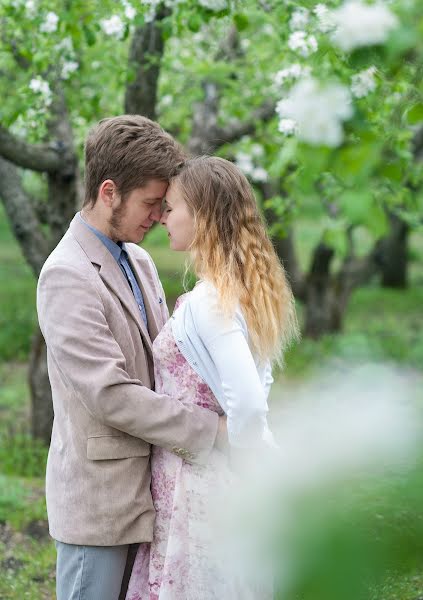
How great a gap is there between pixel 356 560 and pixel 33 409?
538 centimetres

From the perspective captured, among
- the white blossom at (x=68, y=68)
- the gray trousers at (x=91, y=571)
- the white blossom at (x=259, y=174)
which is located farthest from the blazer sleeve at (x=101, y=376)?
the white blossom at (x=259, y=174)

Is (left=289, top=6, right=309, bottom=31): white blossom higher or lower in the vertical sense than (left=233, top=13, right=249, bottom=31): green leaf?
higher

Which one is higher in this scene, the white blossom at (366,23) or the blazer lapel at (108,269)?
the white blossom at (366,23)

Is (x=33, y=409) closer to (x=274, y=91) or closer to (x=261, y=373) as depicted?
(x=274, y=91)

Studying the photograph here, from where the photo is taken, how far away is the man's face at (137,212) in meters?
2.47

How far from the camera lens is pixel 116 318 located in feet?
7.86

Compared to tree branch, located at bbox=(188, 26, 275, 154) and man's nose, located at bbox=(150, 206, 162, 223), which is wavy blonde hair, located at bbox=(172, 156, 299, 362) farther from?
tree branch, located at bbox=(188, 26, 275, 154)

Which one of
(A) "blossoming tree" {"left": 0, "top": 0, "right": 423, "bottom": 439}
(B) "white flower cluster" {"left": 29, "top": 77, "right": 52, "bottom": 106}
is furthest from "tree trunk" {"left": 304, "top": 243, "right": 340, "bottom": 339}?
(B) "white flower cluster" {"left": 29, "top": 77, "right": 52, "bottom": 106}

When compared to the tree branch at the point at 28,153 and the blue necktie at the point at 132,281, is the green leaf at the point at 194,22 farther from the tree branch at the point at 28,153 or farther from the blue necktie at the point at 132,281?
the tree branch at the point at 28,153

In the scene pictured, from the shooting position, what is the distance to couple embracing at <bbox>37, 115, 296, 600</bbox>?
Answer: 7.41ft

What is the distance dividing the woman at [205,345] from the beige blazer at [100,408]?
0.21 feet

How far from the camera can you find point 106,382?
7.28 ft

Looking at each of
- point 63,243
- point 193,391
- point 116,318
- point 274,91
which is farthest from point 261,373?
point 274,91

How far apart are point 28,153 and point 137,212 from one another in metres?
2.91
